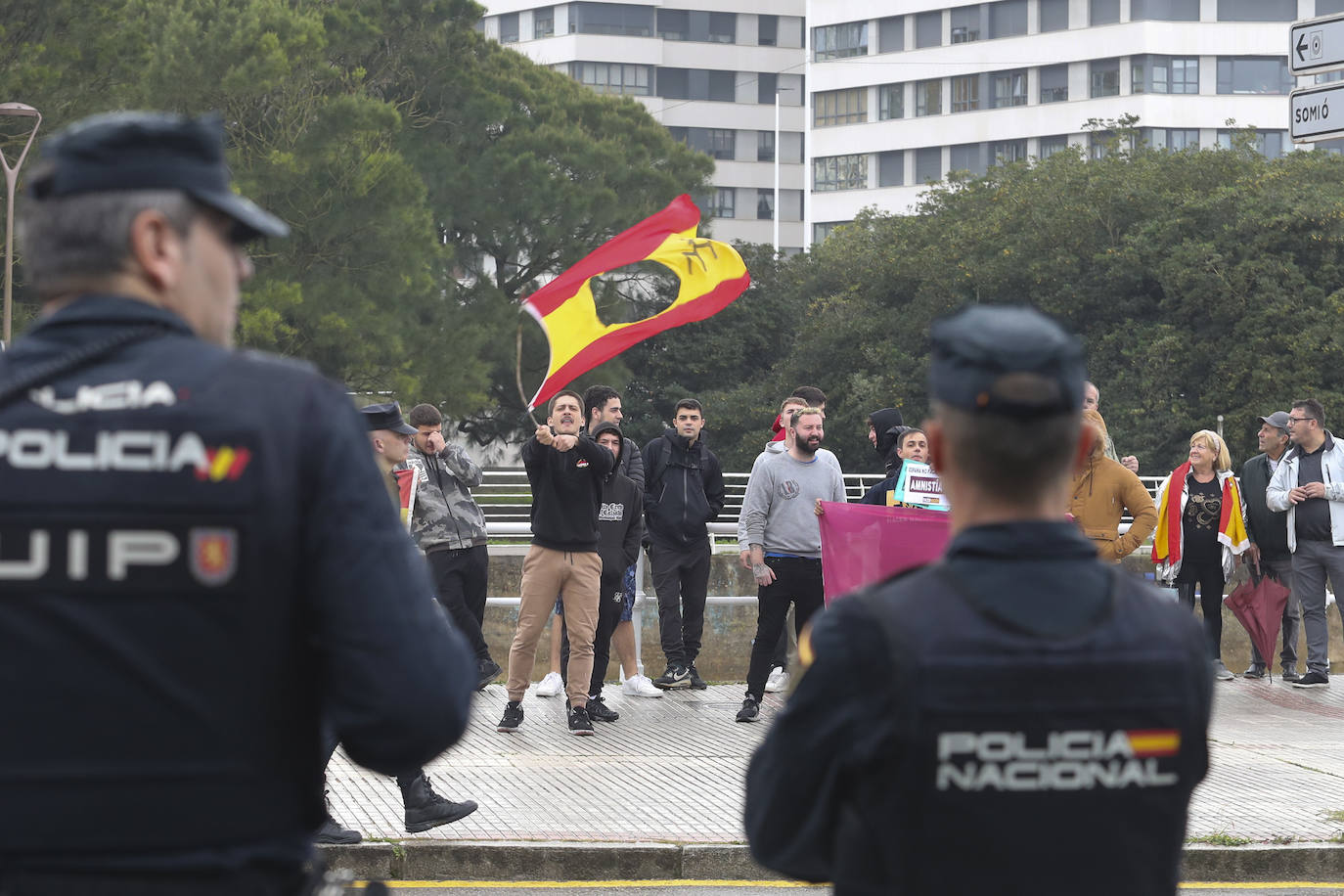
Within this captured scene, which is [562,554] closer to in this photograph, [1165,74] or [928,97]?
[1165,74]

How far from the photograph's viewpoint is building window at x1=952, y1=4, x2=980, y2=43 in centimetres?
7438

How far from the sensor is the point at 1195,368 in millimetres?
39969

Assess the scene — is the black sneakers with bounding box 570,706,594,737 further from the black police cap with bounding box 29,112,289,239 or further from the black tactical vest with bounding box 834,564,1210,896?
the black police cap with bounding box 29,112,289,239

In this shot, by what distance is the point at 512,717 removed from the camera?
10.4 meters

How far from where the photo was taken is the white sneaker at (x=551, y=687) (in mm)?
12141

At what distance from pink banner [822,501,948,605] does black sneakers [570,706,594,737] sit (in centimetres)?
165

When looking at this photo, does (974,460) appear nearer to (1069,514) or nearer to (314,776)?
(314,776)

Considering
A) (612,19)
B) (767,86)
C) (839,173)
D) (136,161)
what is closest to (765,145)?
(767,86)

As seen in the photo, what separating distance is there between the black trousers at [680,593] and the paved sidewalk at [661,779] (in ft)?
2.41

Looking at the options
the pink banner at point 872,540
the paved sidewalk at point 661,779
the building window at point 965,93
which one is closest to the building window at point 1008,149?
the building window at point 965,93

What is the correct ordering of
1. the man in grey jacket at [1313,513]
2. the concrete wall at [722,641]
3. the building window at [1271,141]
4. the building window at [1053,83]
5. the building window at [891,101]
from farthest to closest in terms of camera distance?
the building window at [891,101], the building window at [1053,83], the building window at [1271,141], the concrete wall at [722,641], the man in grey jacket at [1313,513]

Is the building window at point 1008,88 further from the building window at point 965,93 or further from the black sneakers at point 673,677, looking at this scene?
the black sneakers at point 673,677

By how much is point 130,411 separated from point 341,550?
0.30 m

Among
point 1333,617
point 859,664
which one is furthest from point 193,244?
point 1333,617
